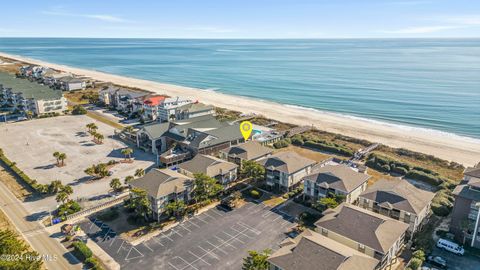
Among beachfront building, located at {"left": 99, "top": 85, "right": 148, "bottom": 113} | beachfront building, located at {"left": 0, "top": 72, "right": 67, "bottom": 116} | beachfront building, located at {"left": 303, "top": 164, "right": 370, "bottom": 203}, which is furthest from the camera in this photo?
beachfront building, located at {"left": 99, "top": 85, "right": 148, "bottom": 113}

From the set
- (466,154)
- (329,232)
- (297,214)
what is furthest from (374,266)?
(466,154)

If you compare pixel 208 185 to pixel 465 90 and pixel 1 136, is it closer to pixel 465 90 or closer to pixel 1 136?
Answer: pixel 1 136

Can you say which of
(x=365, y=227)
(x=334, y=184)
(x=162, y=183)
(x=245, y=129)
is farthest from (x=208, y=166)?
(x=365, y=227)

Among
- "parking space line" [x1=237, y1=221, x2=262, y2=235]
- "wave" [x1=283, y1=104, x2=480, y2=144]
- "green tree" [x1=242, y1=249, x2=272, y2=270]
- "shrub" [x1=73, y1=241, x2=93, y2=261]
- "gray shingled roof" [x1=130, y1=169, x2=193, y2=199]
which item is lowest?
"parking space line" [x1=237, y1=221, x2=262, y2=235]

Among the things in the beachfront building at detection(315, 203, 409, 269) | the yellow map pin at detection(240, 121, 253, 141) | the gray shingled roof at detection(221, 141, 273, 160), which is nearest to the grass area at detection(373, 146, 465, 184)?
the beachfront building at detection(315, 203, 409, 269)

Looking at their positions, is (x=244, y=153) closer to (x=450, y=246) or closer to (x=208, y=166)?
(x=208, y=166)

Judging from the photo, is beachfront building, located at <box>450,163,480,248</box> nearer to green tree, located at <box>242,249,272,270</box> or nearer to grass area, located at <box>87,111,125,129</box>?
green tree, located at <box>242,249,272,270</box>
